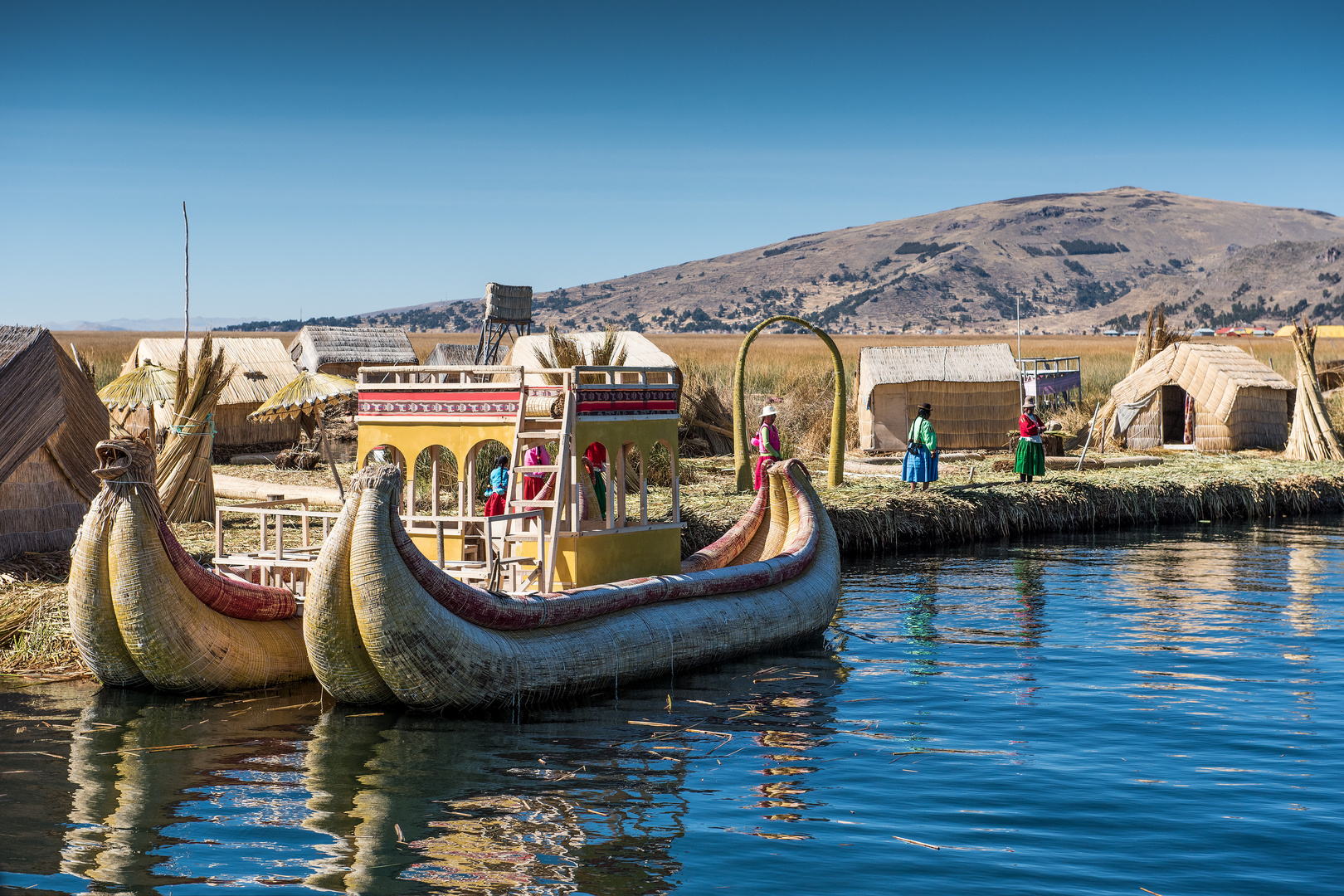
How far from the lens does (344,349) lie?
1218 inches

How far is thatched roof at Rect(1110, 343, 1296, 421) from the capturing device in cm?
2712

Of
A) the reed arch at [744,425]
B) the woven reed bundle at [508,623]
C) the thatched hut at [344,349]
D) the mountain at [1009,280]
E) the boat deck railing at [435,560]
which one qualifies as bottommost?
the woven reed bundle at [508,623]

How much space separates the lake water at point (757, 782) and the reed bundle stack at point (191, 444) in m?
6.52

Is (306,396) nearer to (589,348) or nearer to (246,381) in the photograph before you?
(589,348)

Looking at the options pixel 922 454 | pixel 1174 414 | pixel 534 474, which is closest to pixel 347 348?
pixel 922 454

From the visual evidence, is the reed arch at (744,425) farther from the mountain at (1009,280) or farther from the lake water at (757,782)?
the mountain at (1009,280)

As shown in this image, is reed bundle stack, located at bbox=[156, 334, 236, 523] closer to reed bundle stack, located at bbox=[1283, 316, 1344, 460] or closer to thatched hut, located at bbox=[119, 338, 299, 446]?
thatched hut, located at bbox=[119, 338, 299, 446]

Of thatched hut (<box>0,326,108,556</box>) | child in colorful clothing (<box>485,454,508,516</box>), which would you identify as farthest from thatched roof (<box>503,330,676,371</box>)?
child in colorful clothing (<box>485,454,508,516</box>)

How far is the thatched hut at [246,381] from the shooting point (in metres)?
26.4

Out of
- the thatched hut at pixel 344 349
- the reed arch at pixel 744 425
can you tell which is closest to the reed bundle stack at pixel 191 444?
the reed arch at pixel 744 425

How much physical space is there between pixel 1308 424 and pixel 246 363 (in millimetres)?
22027

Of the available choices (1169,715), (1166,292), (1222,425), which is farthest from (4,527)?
(1166,292)

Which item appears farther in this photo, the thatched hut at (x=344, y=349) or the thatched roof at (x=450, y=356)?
the thatched roof at (x=450, y=356)

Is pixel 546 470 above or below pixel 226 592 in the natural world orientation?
above
